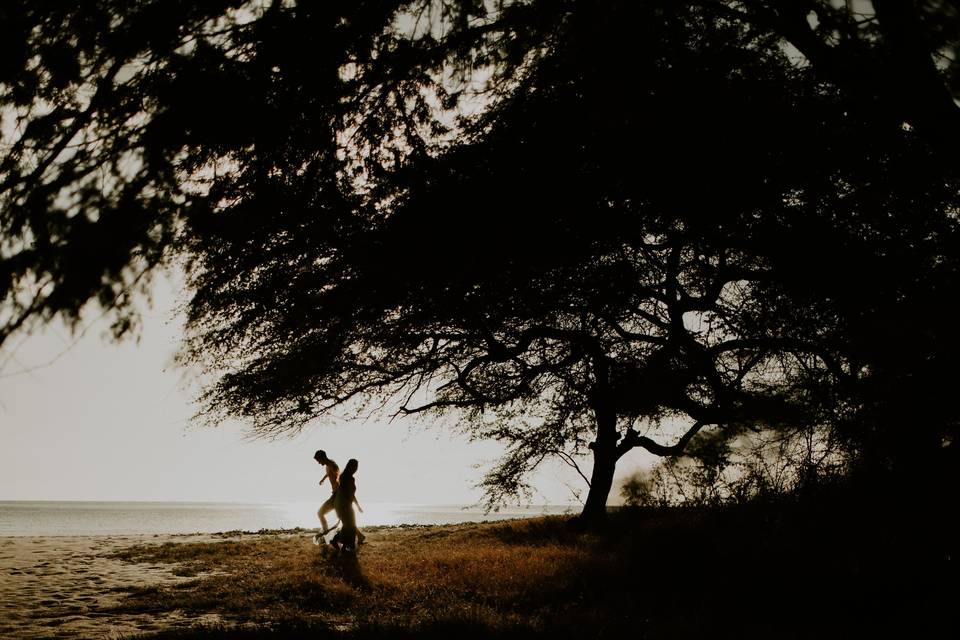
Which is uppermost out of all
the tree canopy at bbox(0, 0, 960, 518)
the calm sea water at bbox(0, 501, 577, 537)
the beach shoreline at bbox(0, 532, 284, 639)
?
the tree canopy at bbox(0, 0, 960, 518)

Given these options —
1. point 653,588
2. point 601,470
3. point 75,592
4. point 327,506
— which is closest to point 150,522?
point 327,506

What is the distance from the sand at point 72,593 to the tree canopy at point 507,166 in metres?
3.16

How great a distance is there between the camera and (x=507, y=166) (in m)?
4.81

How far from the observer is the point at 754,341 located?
293 inches

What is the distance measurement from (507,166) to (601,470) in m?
12.3

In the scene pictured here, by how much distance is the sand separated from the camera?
19.4ft

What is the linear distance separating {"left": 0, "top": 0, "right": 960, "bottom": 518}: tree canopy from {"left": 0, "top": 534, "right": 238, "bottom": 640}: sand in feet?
10.4

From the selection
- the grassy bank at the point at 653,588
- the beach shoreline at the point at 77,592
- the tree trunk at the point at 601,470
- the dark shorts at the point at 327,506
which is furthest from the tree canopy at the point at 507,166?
the tree trunk at the point at 601,470

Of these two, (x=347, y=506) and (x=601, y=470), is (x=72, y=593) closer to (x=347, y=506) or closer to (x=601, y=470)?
(x=347, y=506)

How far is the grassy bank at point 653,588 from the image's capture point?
17.1 feet

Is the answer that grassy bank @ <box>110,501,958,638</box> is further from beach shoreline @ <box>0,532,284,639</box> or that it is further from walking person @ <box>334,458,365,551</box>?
walking person @ <box>334,458,365,551</box>

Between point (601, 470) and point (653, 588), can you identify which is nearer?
point (653, 588)

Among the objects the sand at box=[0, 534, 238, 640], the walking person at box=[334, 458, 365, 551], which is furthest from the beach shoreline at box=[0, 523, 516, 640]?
the walking person at box=[334, 458, 365, 551]

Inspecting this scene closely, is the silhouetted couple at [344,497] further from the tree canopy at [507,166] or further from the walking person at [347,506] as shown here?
the tree canopy at [507,166]
